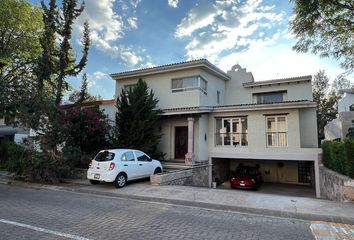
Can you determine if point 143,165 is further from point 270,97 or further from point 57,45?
point 57,45

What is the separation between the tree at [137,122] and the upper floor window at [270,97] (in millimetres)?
9014

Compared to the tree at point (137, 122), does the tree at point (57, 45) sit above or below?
above

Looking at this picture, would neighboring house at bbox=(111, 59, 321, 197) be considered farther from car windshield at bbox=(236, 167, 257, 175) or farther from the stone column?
car windshield at bbox=(236, 167, 257, 175)

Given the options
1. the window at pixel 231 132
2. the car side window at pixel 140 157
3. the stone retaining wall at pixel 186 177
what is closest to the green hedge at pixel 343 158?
the window at pixel 231 132

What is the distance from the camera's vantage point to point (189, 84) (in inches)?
709

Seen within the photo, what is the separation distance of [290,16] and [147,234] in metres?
13.3

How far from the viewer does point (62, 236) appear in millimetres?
5121

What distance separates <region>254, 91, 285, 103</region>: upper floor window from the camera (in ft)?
65.2

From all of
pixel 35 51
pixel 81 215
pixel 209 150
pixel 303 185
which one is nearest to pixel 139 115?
pixel 209 150

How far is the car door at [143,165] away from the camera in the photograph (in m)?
12.7

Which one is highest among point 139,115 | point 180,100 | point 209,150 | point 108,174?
point 180,100

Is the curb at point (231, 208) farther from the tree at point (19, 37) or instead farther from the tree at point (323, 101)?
the tree at point (323, 101)

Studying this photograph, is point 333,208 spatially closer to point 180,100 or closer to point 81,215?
point 81,215

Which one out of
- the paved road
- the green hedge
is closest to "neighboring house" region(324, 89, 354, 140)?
the green hedge
